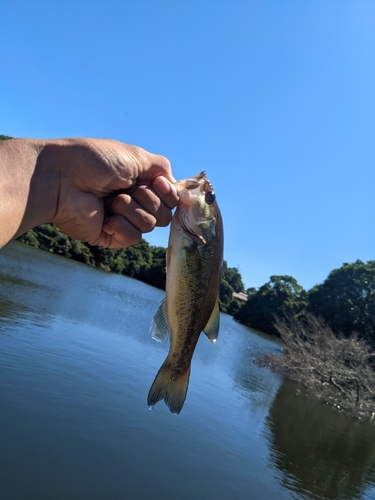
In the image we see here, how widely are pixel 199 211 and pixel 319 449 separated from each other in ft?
52.0

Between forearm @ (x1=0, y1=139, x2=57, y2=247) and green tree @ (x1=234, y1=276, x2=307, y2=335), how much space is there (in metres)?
69.7

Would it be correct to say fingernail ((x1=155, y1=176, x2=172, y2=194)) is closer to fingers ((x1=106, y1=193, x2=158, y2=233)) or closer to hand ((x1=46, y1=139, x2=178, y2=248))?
hand ((x1=46, y1=139, x2=178, y2=248))

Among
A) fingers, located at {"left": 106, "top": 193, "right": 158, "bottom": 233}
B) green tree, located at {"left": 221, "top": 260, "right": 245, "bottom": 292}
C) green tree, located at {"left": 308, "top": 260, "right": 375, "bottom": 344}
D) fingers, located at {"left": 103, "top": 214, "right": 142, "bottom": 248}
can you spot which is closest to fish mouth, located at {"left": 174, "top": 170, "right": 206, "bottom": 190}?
fingers, located at {"left": 106, "top": 193, "right": 158, "bottom": 233}

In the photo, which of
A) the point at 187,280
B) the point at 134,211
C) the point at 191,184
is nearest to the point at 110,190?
the point at 134,211

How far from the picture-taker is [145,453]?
10.1 metres

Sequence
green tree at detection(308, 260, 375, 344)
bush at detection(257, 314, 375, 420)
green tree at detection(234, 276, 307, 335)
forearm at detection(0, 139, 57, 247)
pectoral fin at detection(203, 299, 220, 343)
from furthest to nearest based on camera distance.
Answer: green tree at detection(234, 276, 307, 335)
green tree at detection(308, 260, 375, 344)
bush at detection(257, 314, 375, 420)
pectoral fin at detection(203, 299, 220, 343)
forearm at detection(0, 139, 57, 247)

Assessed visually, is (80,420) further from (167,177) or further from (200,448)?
(167,177)

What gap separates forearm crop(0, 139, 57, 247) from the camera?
2.34m

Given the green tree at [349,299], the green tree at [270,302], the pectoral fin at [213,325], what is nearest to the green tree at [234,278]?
the green tree at [270,302]

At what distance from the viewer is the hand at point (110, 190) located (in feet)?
9.10

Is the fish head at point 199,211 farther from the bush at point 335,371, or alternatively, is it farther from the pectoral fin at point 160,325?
the bush at point 335,371

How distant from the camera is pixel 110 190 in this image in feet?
9.91

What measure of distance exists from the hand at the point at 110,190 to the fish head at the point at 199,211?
0.38ft

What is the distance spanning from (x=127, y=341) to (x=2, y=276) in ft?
29.0
